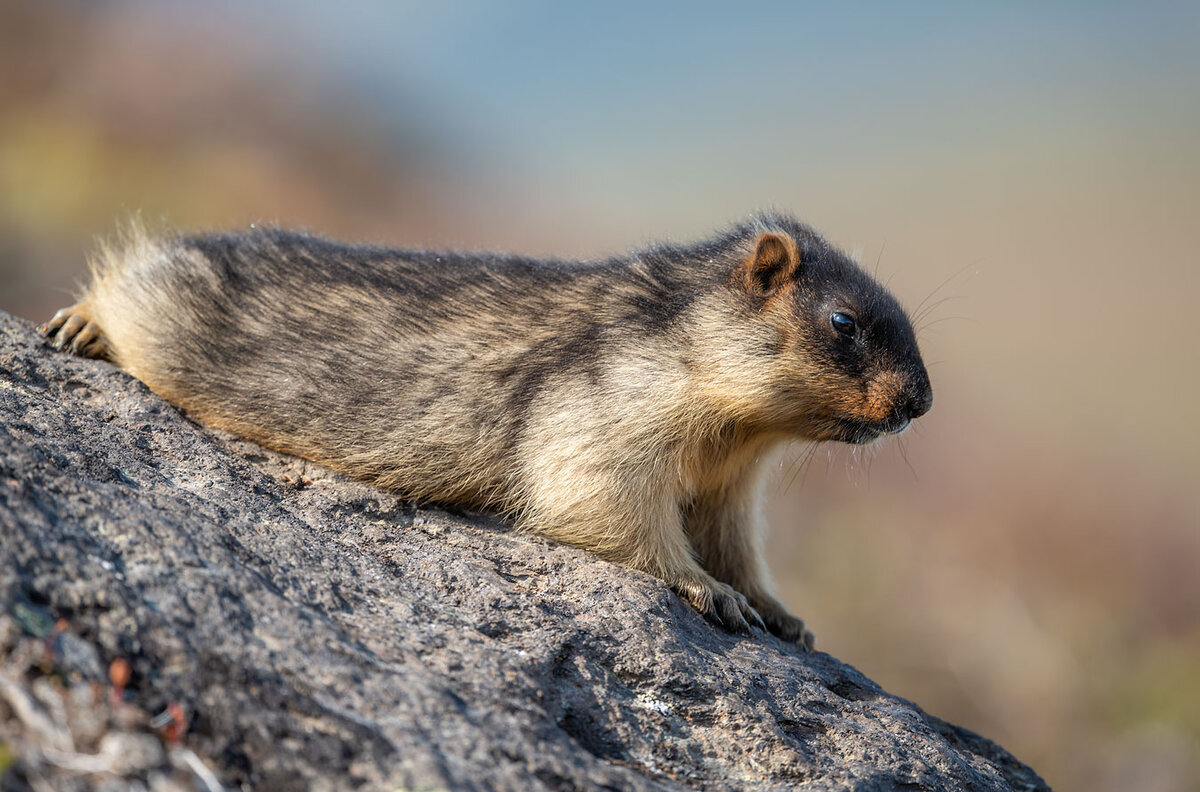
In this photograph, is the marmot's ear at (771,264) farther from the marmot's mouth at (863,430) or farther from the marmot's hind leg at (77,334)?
the marmot's hind leg at (77,334)

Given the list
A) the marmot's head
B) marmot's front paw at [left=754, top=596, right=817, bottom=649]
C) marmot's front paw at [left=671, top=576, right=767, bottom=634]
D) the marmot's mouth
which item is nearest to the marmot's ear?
the marmot's head

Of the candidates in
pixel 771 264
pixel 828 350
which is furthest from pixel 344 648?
pixel 771 264

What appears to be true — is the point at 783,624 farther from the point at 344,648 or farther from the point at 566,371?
the point at 344,648

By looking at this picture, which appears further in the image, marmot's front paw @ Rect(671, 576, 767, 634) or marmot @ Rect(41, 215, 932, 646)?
marmot @ Rect(41, 215, 932, 646)

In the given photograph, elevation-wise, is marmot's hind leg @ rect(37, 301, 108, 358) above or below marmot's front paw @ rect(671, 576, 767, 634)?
below

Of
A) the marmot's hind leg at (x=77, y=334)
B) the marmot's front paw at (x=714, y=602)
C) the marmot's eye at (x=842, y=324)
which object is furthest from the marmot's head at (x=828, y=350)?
the marmot's hind leg at (x=77, y=334)

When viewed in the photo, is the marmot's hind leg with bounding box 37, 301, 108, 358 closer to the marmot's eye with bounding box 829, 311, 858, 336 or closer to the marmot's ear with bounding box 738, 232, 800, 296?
the marmot's ear with bounding box 738, 232, 800, 296
